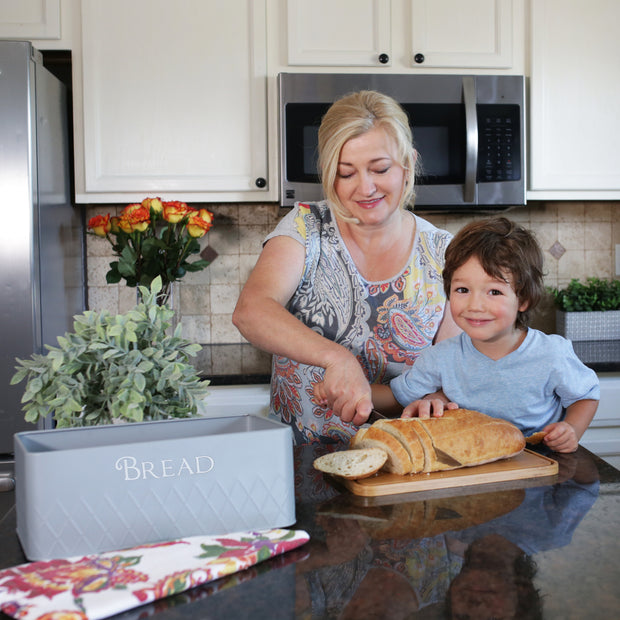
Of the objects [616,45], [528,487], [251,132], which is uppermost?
[616,45]

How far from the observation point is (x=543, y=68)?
90.1 inches

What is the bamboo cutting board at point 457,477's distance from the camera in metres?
0.76

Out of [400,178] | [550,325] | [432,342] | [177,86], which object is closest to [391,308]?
[432,342]

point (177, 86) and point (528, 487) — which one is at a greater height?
point (177, 86)

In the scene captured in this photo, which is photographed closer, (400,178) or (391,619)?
(391,619)

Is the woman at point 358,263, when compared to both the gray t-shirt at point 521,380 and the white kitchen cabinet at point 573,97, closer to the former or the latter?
the gray t-shirt at point 521,380

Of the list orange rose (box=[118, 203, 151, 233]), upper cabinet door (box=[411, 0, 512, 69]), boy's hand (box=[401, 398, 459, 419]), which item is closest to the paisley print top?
boy's hand (box=[401, 398, 459, 419])

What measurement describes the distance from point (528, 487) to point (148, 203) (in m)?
1.67

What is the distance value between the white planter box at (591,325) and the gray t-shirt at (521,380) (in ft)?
4.74

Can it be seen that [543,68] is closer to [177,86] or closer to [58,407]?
[177,86]

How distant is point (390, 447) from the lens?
80 centimetres

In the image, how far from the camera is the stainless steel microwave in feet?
7.06

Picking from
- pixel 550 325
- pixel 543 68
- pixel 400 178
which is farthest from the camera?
A: pixel 550 325

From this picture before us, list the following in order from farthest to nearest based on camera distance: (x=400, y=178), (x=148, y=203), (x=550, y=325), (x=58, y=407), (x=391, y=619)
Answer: (x=550, y=325) < (x=148, y=203) < (x=400, y=178) < (x=58, y=407) < (x=391, y=619)
